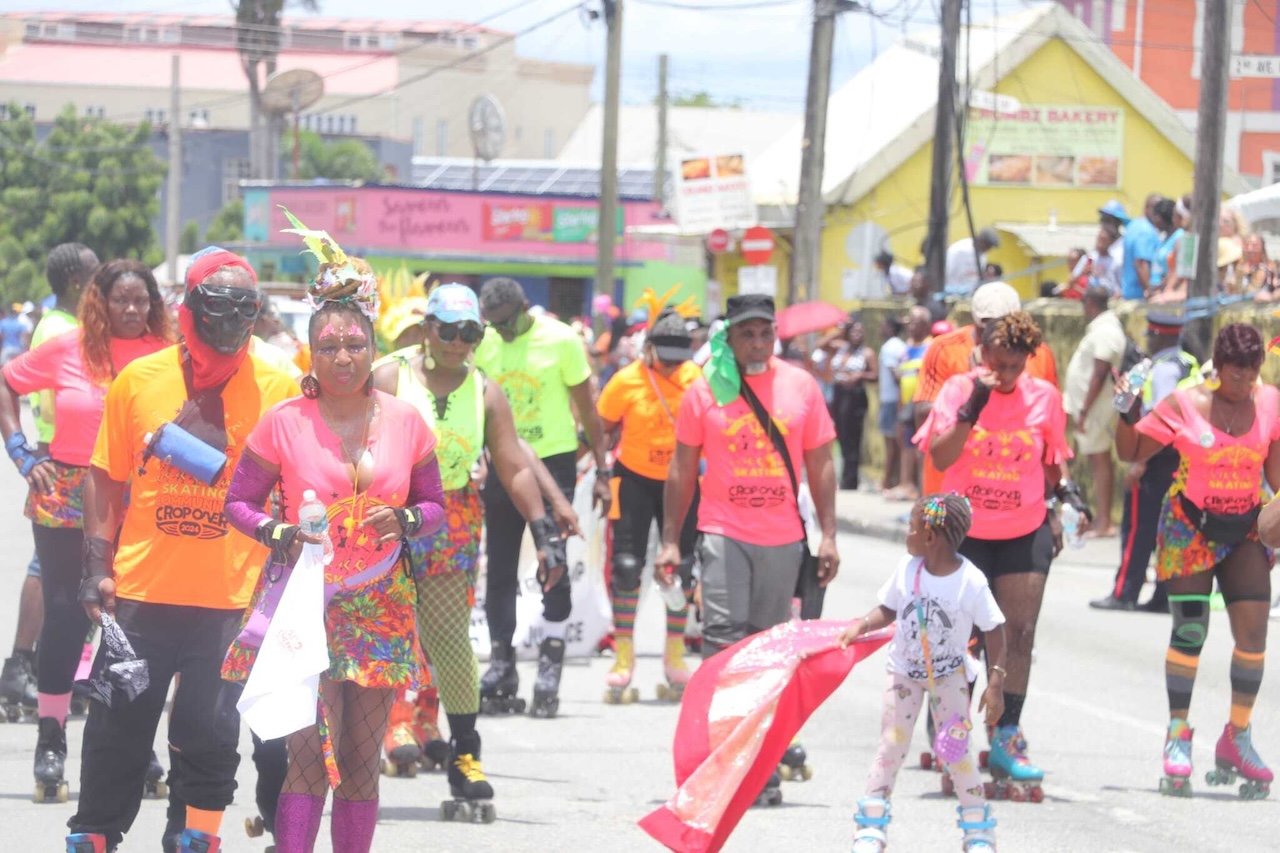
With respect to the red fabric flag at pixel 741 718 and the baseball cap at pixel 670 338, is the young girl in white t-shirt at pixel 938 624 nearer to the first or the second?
the red fabric flag at pixel 741 718

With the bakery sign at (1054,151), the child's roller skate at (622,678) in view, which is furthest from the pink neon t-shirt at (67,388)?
the bakery sign at (1054,151)

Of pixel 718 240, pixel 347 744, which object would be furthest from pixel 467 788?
pixel 718 240

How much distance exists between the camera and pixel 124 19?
304 feet

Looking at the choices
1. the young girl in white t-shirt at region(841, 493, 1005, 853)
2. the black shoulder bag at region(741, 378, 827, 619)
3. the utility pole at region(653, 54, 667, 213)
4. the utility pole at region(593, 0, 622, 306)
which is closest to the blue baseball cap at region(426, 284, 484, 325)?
the black shoulder bag at region(741, 378, 827, 619)

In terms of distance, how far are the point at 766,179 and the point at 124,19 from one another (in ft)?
213

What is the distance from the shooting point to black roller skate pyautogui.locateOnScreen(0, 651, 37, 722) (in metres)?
8.97

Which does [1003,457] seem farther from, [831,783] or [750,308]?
[831,783]

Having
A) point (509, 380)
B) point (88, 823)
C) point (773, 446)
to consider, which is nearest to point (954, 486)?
point (773, 446)

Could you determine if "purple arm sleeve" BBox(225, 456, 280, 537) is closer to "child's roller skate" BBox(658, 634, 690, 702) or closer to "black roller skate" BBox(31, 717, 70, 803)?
"black roller skate" BBox(31, 717, 70, 803)

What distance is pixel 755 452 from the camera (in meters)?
7.80

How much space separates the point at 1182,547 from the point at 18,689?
17.2 feet

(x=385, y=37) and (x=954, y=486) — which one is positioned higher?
(x=385, y=37)

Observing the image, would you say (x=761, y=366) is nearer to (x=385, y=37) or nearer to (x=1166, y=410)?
(x=1166, y=410)

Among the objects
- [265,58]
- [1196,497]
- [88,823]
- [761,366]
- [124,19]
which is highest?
[124,19]
